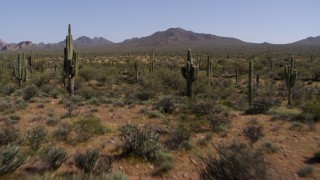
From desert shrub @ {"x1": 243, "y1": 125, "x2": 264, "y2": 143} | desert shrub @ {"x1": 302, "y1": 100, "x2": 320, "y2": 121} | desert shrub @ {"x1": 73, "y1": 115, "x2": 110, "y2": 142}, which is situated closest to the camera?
desert shrub @ {"x1": 243, "y1": 125, "x2": 264, "y2": 143}

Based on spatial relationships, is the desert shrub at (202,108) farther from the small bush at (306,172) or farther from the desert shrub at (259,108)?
the small bush at (306,172)

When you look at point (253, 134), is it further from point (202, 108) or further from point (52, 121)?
point (52, 121)

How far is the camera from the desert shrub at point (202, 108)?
1571cm

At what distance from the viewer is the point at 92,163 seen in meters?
7.51

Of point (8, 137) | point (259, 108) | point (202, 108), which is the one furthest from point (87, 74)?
point (8, 137)

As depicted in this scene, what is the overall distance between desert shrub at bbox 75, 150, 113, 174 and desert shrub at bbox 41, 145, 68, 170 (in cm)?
35

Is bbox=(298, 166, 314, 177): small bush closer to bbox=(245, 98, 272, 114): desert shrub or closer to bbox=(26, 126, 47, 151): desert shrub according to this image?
bbox=(26, 126, 47, 151): desert shrub

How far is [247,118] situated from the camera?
49.9 ft

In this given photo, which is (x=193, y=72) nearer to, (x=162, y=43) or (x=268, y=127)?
(x=268, y=127)

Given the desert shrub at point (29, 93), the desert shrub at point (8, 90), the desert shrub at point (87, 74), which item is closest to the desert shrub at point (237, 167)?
the desert shrub at point (29, 93)

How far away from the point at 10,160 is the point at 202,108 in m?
10.7

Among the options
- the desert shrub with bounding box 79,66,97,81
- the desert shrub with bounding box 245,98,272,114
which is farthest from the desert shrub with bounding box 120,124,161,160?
the desert shrub with bounding box 79,66,97,81

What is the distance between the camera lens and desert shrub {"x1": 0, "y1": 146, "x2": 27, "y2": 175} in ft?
19.7

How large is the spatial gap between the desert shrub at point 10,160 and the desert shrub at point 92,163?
127 cm
